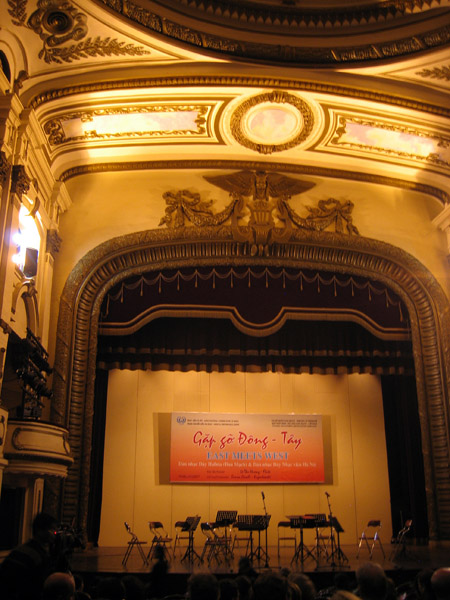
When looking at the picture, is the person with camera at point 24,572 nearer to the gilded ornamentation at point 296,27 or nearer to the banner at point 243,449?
the gilded ornamentation at point 296,27

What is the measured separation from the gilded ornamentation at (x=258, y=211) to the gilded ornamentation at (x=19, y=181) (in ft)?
9.33

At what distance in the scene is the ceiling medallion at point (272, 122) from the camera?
8281 mm

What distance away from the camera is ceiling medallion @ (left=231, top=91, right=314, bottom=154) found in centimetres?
828

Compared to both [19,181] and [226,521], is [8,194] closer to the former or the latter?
[19,181]

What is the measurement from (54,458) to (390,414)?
282 inches

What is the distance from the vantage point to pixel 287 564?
24.4 feet

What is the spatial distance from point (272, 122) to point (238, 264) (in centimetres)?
232

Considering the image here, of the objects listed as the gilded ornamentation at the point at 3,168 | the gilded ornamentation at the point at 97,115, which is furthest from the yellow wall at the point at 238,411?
→ the gilded ornamentation at the point at 3,168

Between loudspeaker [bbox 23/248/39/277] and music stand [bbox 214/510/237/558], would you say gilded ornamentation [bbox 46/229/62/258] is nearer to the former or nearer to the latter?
loudspeaker [bbox 23/248/39/277]

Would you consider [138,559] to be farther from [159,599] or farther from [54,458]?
[159,599]

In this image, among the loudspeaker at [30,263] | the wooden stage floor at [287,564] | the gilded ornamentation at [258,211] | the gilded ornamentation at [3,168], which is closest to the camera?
Answer: the wooden stage floor at [287,564]

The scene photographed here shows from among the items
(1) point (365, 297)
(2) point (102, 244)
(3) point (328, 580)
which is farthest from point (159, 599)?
(1) point (365, 297)

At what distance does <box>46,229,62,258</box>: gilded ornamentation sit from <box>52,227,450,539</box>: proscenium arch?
453 millimetres

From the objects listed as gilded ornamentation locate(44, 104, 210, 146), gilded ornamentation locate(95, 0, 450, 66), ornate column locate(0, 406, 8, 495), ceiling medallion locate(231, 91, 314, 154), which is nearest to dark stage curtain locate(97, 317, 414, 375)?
ceiling medallion locate(231, 91, 314, 154)
